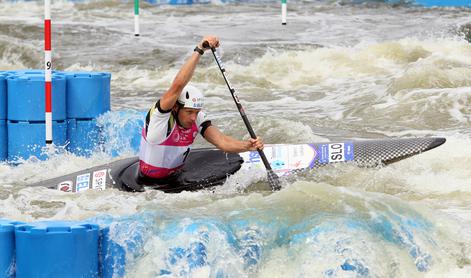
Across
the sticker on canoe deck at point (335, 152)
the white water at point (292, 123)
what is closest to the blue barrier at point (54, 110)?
the white water at point (292, 123)

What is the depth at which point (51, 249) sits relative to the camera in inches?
193

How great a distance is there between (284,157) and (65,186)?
5.12 feet

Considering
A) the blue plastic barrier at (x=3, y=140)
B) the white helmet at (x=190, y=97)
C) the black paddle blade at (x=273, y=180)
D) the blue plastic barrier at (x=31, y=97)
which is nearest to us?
the white helmet at (x=190, y=97)

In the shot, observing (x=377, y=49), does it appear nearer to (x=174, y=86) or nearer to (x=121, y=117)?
(x=121, y=117)

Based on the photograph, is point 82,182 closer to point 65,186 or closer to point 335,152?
point 65,186

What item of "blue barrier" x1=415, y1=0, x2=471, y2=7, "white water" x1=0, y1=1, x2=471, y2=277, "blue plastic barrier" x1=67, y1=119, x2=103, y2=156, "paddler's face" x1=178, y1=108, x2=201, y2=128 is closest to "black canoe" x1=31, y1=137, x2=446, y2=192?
"white water" x1=0, y1=1, x2=471, y2=277

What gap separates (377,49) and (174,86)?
10.0m

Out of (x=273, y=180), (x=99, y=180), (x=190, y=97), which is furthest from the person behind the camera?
(x=99, y=180)

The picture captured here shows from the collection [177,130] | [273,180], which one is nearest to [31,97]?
[177,130]

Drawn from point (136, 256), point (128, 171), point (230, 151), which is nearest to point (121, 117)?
point (128, 171)

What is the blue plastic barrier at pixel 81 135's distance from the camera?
8.63 metres

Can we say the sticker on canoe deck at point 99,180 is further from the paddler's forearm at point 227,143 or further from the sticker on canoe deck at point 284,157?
the sticker on canoe deck at point 284,157

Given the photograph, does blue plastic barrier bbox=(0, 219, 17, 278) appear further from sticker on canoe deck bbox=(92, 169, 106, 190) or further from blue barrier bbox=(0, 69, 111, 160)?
blue barrier bbox=(0, 69, 111, 160)

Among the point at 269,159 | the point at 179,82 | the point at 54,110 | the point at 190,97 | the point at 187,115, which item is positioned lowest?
the point at 269,159
